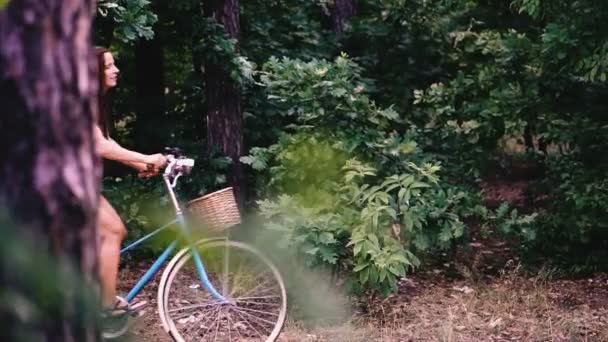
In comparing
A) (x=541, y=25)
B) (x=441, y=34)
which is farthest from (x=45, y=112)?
(x=541, y=25)

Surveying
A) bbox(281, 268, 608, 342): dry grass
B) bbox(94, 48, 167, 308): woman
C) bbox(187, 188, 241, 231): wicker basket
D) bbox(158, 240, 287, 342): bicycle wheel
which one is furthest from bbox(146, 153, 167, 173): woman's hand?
bbox(281, 268, 608, 342): dry grass

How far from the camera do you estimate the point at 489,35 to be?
8930 mm

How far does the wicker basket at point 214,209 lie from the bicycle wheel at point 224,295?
0.53 feet

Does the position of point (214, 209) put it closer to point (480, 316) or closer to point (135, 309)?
point (135, 309)

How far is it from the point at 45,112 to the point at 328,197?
4991mm

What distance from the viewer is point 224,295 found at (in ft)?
16.9

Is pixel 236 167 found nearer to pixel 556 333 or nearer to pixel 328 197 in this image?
pixel 328 197

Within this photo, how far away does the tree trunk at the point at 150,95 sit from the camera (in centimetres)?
850

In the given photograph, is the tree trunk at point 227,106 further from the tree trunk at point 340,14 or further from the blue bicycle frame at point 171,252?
the blue bicycle frame at point 171,252

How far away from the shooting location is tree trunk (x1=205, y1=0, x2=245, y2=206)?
25.6ft

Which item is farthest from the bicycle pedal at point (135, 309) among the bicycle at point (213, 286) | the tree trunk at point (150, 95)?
the tree trunk at point (150, 95)

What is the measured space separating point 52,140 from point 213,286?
3.44m

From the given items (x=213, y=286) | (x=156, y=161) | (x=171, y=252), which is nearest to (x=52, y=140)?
(x=156, y=161)

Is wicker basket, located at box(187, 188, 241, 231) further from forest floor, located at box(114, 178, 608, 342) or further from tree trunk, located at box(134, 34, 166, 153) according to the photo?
tree trunk, located at box(134, 34, 166, 153)
